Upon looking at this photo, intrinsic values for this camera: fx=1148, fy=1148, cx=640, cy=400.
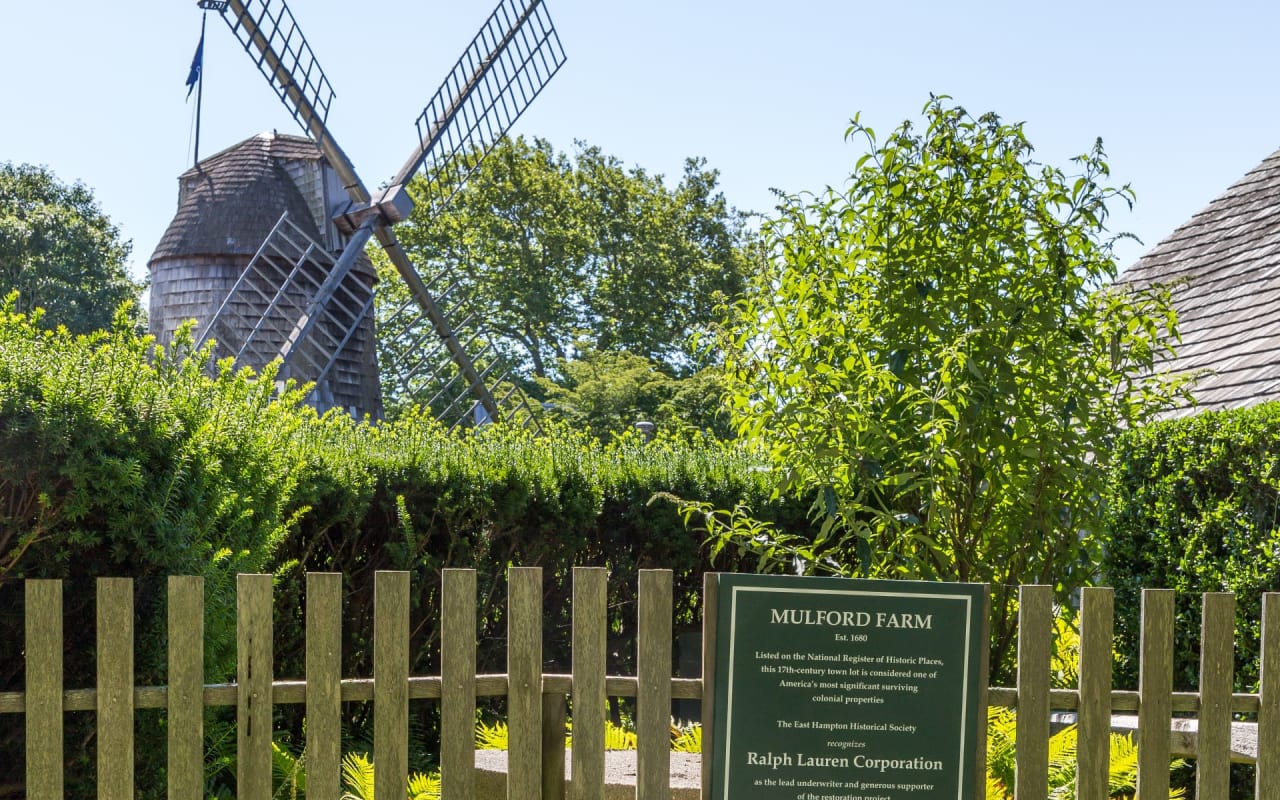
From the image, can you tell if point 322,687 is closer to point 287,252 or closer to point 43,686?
point 43,686

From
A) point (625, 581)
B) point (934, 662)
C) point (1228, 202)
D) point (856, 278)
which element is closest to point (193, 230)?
point (625, 581)

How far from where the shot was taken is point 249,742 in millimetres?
2988

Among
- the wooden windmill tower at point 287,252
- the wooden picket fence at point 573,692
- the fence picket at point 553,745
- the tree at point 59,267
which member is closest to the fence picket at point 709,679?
the wooden picket fence at point 573,692

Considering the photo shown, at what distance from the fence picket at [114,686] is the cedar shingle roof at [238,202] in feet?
51.3

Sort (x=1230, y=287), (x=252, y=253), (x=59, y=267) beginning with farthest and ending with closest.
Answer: (x=59, y=267), (x=252, y=253), (x=1230, y=287)

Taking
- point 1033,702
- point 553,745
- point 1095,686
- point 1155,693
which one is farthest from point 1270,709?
point 553,745

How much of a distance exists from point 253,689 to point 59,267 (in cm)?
2990

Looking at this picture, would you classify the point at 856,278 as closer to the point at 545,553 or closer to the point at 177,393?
the point at 177,393

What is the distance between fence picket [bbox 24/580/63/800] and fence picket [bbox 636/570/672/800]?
148cm

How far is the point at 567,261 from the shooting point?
3077 cm

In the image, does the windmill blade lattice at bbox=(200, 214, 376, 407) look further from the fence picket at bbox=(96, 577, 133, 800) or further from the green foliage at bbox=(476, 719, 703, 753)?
the fence picket at bbox=(96, 577, 133, 800)

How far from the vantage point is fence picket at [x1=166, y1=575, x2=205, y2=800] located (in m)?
2.94

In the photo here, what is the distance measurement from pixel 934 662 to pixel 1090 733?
1.57 feet

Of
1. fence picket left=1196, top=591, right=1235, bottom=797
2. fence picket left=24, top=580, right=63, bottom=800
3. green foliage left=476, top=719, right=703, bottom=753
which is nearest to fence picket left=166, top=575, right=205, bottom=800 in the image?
fence picket left=24, top=580, right=63, bottom=800
